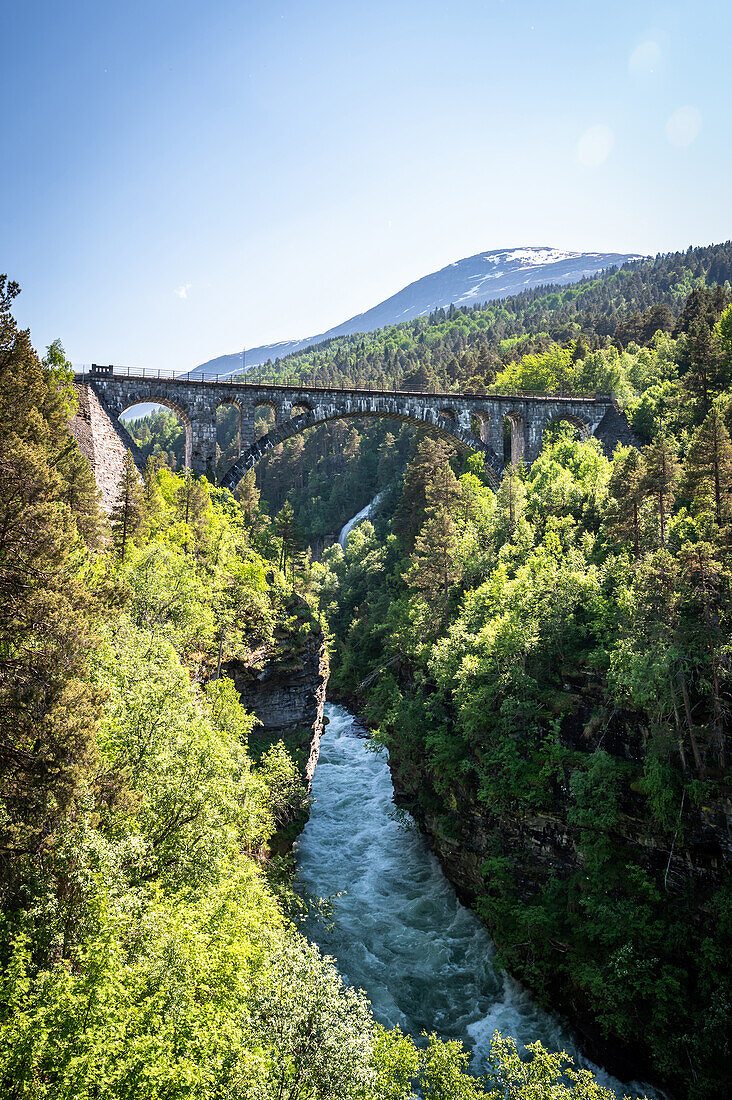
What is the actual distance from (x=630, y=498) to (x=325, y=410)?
83.7 feet

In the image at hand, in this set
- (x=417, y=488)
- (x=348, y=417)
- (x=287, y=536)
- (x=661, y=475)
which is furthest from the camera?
(x=417, y=488)

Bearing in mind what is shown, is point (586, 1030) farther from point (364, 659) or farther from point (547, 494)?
point (364, 659)

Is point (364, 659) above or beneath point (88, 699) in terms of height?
beneath

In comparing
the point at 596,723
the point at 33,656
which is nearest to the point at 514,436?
the point at 596,723

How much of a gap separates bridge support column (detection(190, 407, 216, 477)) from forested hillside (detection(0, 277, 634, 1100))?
28.6 m

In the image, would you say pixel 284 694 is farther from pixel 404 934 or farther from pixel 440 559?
pixel 404 934

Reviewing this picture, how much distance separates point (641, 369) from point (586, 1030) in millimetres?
56053

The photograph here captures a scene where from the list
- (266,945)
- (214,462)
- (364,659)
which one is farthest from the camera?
(364,659)

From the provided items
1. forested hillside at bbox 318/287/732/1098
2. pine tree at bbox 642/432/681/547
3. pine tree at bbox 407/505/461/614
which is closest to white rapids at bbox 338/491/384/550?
pine tree at bbox 407/505/461/614

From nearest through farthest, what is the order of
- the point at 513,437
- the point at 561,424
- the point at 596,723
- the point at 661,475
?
the point at 596,723
the point at 661,475
the point at 513,437
the point at 561,424

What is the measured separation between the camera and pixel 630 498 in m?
29.6

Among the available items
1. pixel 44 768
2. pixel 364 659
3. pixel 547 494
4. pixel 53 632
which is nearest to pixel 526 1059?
pixel 44 768

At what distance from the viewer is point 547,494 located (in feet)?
133

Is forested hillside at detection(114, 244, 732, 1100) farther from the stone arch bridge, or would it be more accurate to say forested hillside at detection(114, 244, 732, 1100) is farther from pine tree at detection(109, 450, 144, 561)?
pine tree at detection(109, 450, 144, 561)
